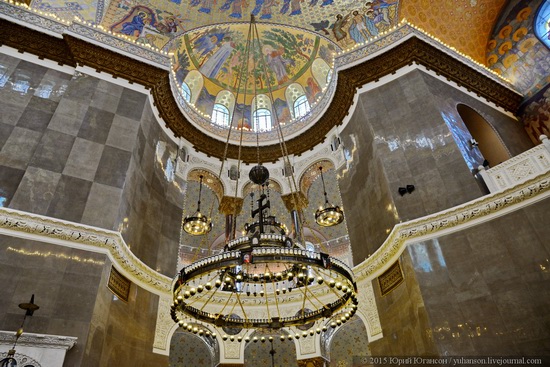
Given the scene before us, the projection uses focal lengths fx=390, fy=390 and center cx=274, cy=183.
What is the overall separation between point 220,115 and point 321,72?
483 cm

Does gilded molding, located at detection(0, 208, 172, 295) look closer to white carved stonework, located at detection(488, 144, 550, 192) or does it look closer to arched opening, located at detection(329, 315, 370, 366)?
white carved stonework, located at detection(488, 144, 550, 192)

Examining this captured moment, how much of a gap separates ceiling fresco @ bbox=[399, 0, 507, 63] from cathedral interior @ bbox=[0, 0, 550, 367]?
2.9 inches

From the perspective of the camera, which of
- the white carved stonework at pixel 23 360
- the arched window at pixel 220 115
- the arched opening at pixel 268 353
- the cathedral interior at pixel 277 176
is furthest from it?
the arched window at pixel 220 115

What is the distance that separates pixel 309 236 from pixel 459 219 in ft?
41.4

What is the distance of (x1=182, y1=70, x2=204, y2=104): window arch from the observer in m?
16.7

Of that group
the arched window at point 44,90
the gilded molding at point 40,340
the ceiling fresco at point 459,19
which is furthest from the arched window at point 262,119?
the gilded molding at point 40,340

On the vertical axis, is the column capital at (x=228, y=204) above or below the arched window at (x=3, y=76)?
below

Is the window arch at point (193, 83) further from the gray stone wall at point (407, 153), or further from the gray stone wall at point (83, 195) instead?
the gray stone wall at point (407, 153)

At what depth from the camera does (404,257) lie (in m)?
9.72

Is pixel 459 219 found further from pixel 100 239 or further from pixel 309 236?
pixel 309 236

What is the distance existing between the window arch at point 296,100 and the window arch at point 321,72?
3.15ft

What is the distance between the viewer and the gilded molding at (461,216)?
29.0 ft

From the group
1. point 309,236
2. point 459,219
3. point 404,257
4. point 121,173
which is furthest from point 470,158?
point 309,236

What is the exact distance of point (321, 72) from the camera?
16.7m
